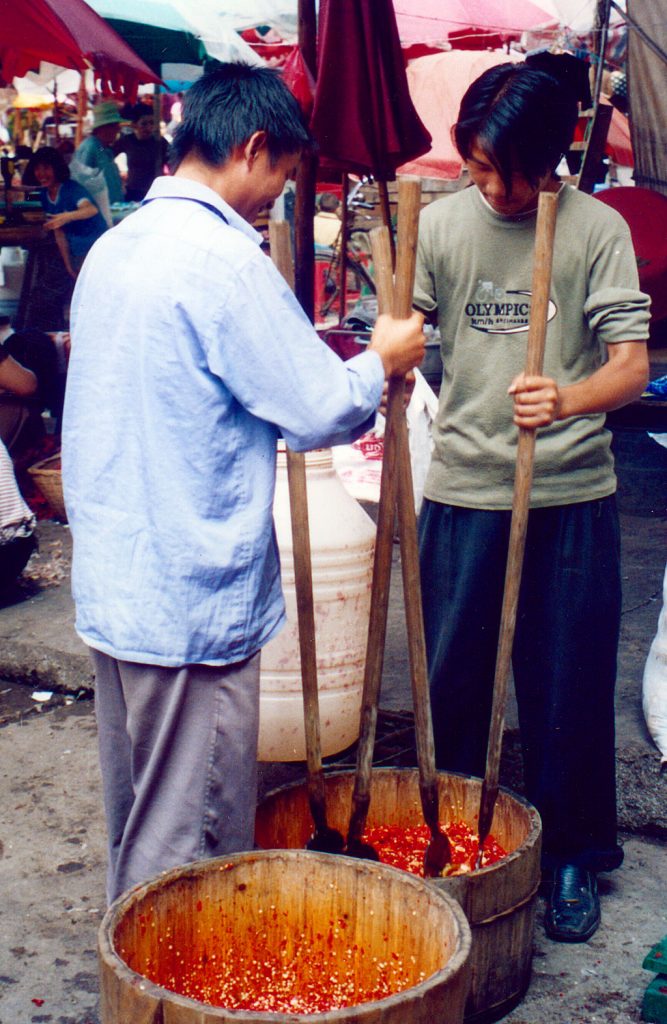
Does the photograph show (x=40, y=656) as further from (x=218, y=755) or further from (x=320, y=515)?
(x=218, y=755)

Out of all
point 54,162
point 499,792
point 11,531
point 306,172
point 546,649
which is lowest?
point 11,531

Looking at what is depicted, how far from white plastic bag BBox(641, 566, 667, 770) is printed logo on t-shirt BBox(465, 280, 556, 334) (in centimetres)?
133

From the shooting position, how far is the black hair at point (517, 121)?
2596mm

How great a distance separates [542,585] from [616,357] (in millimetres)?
624

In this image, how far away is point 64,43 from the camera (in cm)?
744

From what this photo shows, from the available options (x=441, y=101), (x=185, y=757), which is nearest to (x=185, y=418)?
(x=185, y=757)

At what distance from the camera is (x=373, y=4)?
10.5 ft

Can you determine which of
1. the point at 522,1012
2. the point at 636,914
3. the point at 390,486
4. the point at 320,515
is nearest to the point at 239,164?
the point at 390,486

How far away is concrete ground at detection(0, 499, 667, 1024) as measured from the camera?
283 centimetres

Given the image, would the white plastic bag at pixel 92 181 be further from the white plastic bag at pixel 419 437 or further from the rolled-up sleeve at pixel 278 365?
the rolled-up sleeve at pixel 278 365

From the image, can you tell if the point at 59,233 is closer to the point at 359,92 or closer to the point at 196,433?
the point at 359,92

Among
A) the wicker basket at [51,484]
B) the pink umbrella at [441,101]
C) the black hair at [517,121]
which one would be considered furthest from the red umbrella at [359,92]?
the pink umbrella at [441,101]

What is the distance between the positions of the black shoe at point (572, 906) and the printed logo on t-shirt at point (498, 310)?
Answer: 1405 mm

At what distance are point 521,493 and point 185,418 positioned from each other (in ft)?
2.66
